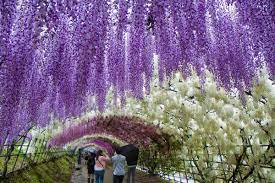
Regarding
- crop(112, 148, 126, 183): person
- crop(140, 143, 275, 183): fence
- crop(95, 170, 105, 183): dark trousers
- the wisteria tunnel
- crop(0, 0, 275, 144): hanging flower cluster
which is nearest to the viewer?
crop(0, 0, 275, 144): hanging flower cluster

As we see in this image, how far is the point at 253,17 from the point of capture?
135 inches

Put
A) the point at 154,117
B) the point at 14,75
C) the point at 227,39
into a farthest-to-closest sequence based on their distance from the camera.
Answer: the point at 154,117 < the point at 227,39 < the point at 14,75

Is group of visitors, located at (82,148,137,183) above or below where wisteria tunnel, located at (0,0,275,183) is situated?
below

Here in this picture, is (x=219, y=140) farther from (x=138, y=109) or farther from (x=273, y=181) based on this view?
(x=138, y=109)

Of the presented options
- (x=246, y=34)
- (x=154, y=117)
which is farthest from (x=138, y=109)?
(x=246, y=34)

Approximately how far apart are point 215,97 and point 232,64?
328cm

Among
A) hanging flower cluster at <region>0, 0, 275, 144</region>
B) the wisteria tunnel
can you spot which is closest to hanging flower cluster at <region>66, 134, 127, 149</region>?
the wisteria tunnel

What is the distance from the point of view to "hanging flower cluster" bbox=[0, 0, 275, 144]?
12.1 ft

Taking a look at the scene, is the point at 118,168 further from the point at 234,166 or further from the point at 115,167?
the point at 234,166

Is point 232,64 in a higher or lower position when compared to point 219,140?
higher

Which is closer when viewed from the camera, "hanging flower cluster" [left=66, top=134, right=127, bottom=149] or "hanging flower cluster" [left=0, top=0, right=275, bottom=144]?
"hanging flower cluster" [left=0, top=0, right=275, bottom=144]

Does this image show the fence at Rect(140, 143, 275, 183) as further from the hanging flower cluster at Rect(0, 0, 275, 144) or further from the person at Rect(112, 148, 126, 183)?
the person at Rect(112, 148, 126, 183)

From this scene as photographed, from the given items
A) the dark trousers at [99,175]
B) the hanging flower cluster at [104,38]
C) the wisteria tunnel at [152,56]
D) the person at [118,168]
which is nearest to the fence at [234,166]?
the wisteria tunnel at [152,56]

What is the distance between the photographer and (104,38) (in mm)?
4195
